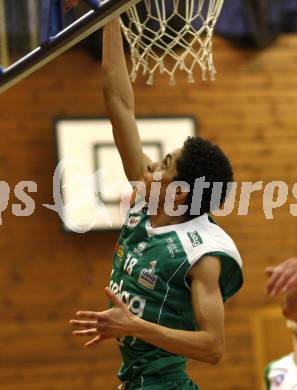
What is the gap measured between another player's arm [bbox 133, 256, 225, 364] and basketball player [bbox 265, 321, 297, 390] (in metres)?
2.15

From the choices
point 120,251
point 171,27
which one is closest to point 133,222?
point 120,251

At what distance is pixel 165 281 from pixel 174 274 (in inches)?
1.9

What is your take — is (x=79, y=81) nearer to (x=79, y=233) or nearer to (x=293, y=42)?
(x=79, y=233)

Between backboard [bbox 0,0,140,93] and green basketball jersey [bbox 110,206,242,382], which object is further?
green basketball jersey [bbox 110,206,242,382]

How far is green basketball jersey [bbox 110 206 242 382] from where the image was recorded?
9.80ft

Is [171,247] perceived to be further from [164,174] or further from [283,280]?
[283,280]

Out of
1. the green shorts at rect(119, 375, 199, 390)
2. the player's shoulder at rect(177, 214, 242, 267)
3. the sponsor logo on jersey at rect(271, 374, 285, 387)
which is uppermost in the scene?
the player's shoulder at rect(177, 214, 242, 267)

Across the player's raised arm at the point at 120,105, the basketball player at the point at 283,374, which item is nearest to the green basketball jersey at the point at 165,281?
the player's raised arm at the point at 120,105

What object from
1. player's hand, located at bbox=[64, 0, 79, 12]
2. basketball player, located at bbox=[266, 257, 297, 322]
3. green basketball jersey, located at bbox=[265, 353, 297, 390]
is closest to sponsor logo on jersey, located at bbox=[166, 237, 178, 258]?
basketball player, located at bbox=[266, 257, 297, 322]

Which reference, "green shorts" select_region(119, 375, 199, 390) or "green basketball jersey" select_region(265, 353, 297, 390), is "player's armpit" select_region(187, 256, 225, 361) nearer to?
"green shorts" select_region(119, 375, 199, 390)

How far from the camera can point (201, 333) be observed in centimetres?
281

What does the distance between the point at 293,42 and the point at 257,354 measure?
3.08 meters

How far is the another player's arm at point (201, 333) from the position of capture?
2.77 m

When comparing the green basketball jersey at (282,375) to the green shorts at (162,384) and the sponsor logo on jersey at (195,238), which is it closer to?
the green shorts at (162,384)
